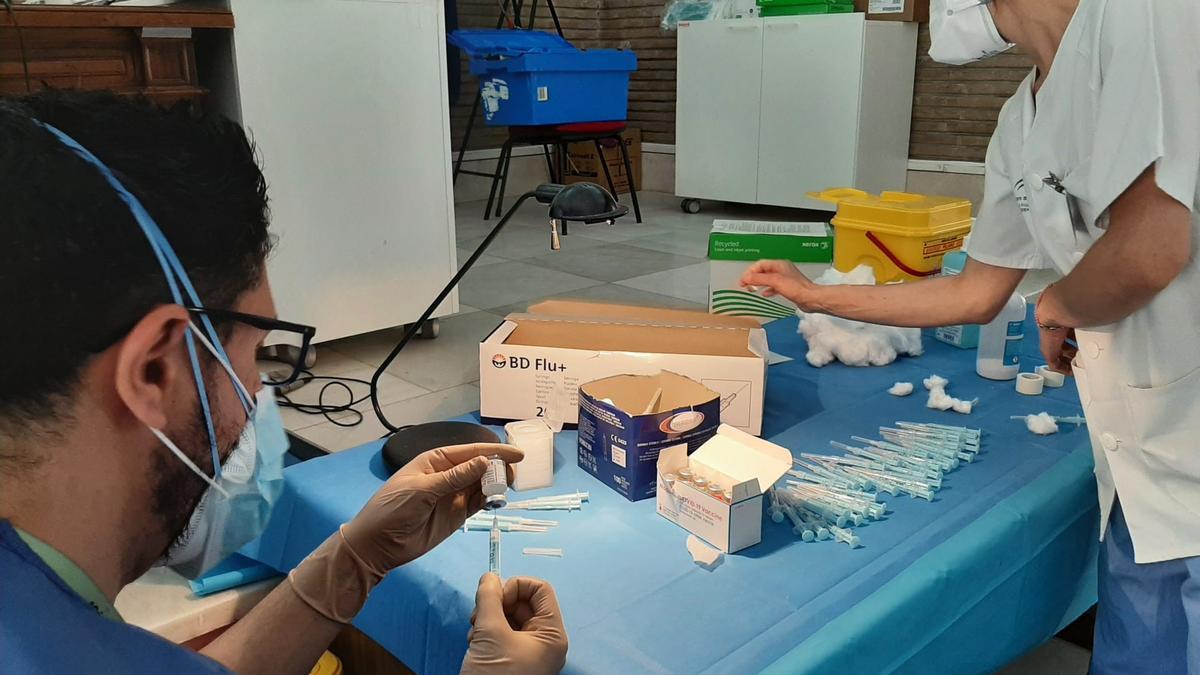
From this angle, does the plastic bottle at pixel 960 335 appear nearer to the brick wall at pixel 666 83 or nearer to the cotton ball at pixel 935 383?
the cotton ball at pixel 935 383

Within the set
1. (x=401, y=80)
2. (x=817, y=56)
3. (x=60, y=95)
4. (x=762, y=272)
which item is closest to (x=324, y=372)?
(x=401, y=80)

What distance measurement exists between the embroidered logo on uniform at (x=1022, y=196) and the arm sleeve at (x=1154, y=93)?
0.24 metres

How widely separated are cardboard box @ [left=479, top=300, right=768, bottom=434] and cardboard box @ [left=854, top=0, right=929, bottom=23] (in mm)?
3845

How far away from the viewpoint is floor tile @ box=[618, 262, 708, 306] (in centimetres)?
357

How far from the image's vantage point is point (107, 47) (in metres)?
2.13

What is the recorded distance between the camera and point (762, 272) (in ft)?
5.38

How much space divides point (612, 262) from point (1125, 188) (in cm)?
328

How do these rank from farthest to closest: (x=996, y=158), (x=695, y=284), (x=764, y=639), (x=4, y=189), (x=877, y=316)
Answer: (x=695, y=284) → (x=877, y=316) → (x=996, y=158) → (x=764, y=639) → (x=4, y=189)

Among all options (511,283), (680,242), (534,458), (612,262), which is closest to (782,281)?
(534,458)

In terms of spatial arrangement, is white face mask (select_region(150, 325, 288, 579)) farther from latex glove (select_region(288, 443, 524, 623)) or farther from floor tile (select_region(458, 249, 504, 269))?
floor tile (select_region(458, 249, 504, 269))

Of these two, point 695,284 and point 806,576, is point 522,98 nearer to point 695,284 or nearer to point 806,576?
point 695,284

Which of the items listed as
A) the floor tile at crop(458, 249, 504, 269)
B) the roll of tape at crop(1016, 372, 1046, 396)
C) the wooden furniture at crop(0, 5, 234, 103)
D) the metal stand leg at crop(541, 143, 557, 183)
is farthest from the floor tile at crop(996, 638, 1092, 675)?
the metal stand leg at crop(541, 143, 557, 183)

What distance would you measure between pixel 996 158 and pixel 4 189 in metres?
1.28

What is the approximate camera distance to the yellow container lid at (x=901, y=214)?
1.95 m
